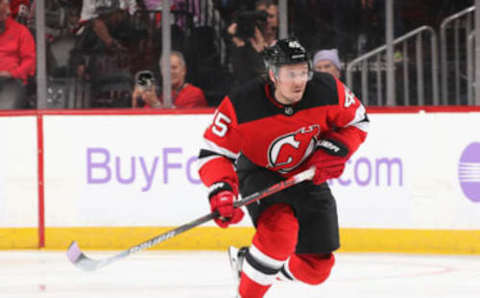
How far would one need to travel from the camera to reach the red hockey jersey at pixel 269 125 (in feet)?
11.2

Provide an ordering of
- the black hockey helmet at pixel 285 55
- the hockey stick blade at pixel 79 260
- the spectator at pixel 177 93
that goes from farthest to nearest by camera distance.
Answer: the spectator at pixel 177 93 < the hockey stick blade at pixel 79 260 < the black hockey helmet at pixel 285 55

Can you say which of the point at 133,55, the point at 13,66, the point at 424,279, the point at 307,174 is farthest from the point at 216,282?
the point at 13,66

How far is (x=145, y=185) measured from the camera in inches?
223

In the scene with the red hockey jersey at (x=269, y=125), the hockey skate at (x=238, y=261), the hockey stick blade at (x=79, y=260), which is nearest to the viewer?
the red hockey jersey at (x=269, y=125)

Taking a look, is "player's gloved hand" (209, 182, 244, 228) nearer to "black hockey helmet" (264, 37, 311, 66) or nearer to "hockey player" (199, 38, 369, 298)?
"hockey player" (199, 38, 369, 298)

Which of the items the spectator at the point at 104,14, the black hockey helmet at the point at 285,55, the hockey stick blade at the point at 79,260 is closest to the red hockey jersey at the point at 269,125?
the black hockey helmet at the point at 285,55

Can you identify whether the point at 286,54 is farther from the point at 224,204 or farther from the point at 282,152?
the point at 224,204

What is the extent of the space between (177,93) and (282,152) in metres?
2.39

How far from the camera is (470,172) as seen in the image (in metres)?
5.46

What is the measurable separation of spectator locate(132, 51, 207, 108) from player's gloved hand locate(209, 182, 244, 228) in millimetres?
2411

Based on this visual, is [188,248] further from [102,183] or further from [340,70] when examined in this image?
[340,70]

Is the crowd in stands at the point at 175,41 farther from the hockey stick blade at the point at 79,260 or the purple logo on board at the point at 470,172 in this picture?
the hockey stick blade at the point at 79,260

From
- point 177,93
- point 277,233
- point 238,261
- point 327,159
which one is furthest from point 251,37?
point 277,233

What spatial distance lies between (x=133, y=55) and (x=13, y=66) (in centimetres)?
75
